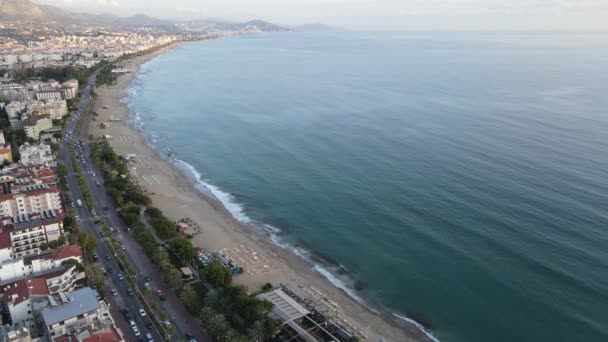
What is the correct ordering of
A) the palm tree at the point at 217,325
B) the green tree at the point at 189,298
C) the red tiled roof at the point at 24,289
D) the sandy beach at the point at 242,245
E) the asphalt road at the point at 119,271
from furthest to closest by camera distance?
the sandy beach at the point at 242,245 < the green tree at the point at 189,298 < the asphalt road at the point at 119,271 < the red tiled roof at the point at 24,289 < the palm tree at the point at 217,325

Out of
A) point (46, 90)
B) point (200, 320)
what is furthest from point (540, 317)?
point (46, 90)

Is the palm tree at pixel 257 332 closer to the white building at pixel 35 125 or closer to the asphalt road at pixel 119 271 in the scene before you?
the asphalt road at pixel 119 271

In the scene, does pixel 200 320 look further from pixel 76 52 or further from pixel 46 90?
pixel 76 52

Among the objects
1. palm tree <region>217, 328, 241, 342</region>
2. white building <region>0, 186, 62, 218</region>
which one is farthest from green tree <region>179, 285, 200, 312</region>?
white building <region>0, 186, 62, 218</region>

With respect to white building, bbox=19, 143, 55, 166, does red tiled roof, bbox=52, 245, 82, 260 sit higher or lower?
higher

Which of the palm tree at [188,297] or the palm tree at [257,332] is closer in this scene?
the palm tree at [257,332]

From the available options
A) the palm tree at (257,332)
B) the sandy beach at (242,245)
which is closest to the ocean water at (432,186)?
the sandy beach at (242,245)

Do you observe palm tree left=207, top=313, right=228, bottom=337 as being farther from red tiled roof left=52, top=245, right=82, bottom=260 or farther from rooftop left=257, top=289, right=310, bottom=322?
red tiled roof left=52, top=245, right=82, bottom=260
